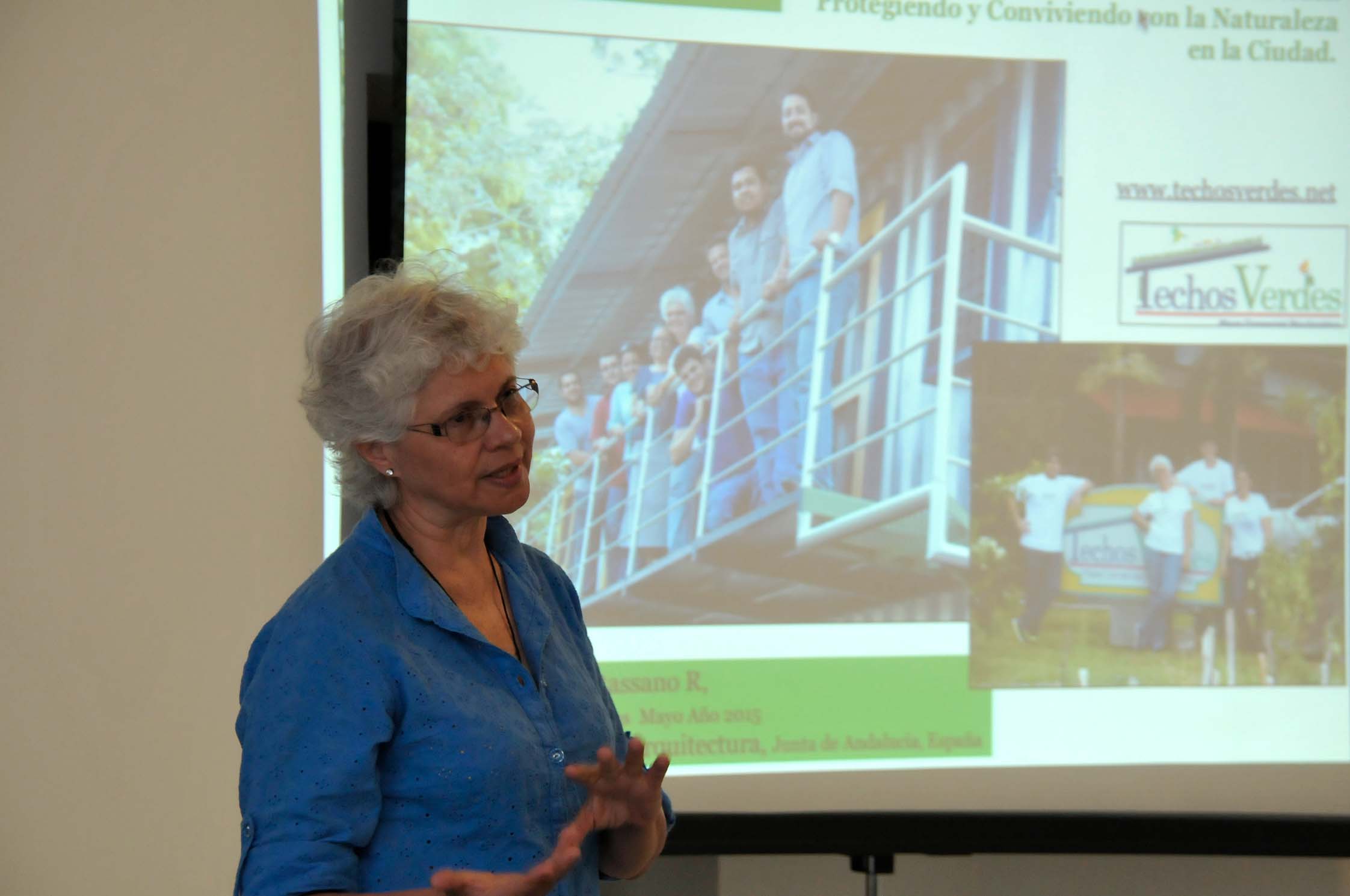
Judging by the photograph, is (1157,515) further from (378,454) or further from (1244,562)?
(378,454)

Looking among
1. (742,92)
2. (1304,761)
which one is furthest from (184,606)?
(1304,761)

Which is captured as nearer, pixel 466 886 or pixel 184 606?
pixel 466 886

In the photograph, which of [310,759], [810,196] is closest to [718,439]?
[810,196]

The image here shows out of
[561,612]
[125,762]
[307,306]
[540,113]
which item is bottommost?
[125,762]

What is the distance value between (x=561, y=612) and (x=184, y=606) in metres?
1.51

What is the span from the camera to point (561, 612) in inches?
54.7

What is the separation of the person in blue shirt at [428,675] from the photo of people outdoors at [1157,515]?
1.37m

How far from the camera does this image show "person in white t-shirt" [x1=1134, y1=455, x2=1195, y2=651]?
98.6 inches

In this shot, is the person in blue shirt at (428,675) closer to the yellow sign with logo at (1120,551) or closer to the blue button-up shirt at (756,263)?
the blue button-up shirt at (756,263)

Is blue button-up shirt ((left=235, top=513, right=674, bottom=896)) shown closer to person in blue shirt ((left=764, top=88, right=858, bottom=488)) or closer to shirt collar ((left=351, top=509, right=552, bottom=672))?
shirt collar ((left=351, top=509, right=552, bottom=672))

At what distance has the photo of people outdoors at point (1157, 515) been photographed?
248cm

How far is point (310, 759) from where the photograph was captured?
1023 mm

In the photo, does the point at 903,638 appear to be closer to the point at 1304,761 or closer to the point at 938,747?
the point at 938,747

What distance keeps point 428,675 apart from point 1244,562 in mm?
2079
